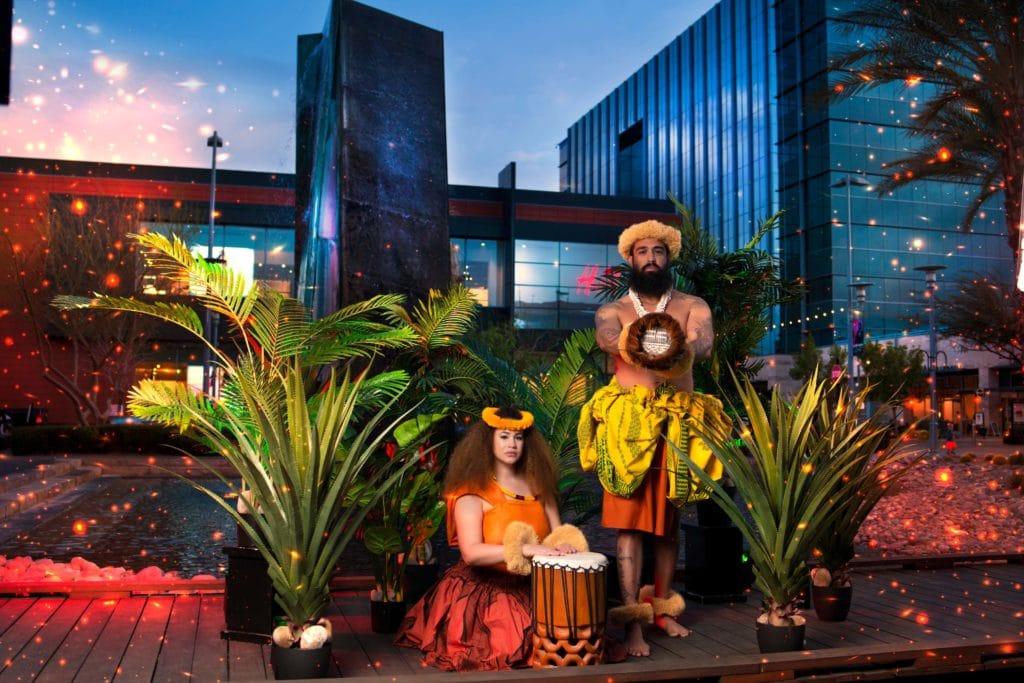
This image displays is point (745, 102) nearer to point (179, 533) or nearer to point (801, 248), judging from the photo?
point (801, 248)

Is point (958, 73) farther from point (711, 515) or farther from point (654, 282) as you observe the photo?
point (654, 282)

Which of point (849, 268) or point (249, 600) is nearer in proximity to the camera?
point (249, 600)

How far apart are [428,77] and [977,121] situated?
11.2 m

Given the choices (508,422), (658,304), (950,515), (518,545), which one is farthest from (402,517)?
(950,515)

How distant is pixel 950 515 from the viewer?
1112cm

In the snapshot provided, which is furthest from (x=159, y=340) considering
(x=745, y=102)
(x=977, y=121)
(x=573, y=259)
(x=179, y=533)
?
(x=745, y=102)

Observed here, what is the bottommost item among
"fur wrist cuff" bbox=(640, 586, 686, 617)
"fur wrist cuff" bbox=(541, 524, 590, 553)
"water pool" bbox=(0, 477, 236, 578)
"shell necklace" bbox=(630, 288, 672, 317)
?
"water pool" bbox=(0, 477, 236, 578)

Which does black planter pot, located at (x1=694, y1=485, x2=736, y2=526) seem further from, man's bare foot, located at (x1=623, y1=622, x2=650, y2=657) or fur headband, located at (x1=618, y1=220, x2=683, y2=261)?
fur headband, located at (x1=618, y1=220, x2=683, y2=261)

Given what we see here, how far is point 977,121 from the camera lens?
49.6ft

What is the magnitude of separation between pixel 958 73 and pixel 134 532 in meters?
12.5

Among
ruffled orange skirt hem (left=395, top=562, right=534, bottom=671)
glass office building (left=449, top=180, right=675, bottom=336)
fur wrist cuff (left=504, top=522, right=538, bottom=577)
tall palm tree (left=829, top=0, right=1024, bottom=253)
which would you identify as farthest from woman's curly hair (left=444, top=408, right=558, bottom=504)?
glass office building (left=449, top=180, right=675, bottom=336)

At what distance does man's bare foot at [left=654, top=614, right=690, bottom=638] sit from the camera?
15.4ft

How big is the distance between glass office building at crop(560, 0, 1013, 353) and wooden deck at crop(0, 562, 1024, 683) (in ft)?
121

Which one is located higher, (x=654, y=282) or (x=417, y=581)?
(x=654, y=282)
